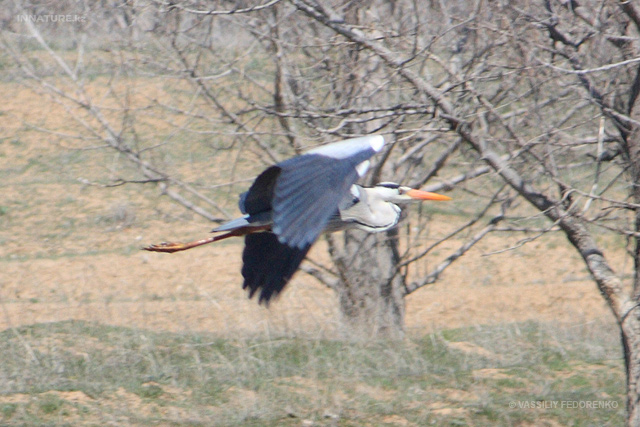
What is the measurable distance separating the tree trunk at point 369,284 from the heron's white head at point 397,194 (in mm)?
2736

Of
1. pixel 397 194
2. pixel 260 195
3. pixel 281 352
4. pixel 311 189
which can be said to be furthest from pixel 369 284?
pixel 311 189

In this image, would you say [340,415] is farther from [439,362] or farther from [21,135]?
[21,135]

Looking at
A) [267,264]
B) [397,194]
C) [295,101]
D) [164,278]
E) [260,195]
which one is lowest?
[267,264]

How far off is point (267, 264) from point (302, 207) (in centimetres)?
94

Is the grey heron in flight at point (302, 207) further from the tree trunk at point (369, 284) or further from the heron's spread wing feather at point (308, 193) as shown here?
the tree trunk at point (369, 284)

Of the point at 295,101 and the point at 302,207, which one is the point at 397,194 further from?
the point at 295,101

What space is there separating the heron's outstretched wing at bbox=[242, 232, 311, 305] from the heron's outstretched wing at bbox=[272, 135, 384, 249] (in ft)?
1.63

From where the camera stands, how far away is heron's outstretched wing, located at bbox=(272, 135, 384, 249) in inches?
156

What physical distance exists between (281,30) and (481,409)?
3.80 meters

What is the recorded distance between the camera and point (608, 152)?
252 inches

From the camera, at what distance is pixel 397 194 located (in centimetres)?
567

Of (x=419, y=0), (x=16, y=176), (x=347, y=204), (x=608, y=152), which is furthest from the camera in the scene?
(x=16, y=176)

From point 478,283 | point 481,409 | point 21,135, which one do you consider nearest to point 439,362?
point 481,409

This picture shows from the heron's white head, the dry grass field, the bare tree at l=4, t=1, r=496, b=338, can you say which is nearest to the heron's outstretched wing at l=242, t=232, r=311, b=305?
the heron's white head
